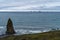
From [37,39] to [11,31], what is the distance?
3760 cm

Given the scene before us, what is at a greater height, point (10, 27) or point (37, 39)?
point (37, 39)

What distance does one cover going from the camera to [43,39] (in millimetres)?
23844

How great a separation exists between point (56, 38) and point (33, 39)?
2.54 m

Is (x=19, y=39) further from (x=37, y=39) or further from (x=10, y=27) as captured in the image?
(x=10, y=27)

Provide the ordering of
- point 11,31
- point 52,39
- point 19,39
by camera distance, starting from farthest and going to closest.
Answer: point 11,31
point 19,39
point 52,39

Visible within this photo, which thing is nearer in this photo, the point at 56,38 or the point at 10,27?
the point at 56,38

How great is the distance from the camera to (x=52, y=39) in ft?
76.2

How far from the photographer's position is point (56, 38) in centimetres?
2353

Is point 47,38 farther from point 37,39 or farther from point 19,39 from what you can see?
point 19,39

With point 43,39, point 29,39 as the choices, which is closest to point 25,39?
point 29,39

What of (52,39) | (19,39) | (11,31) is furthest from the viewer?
(11,31)

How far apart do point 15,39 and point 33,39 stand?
2.19 metres

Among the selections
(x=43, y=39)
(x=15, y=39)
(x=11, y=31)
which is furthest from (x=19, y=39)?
(x=11, y=31)

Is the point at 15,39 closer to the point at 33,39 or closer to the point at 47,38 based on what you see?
the point at 33,39
